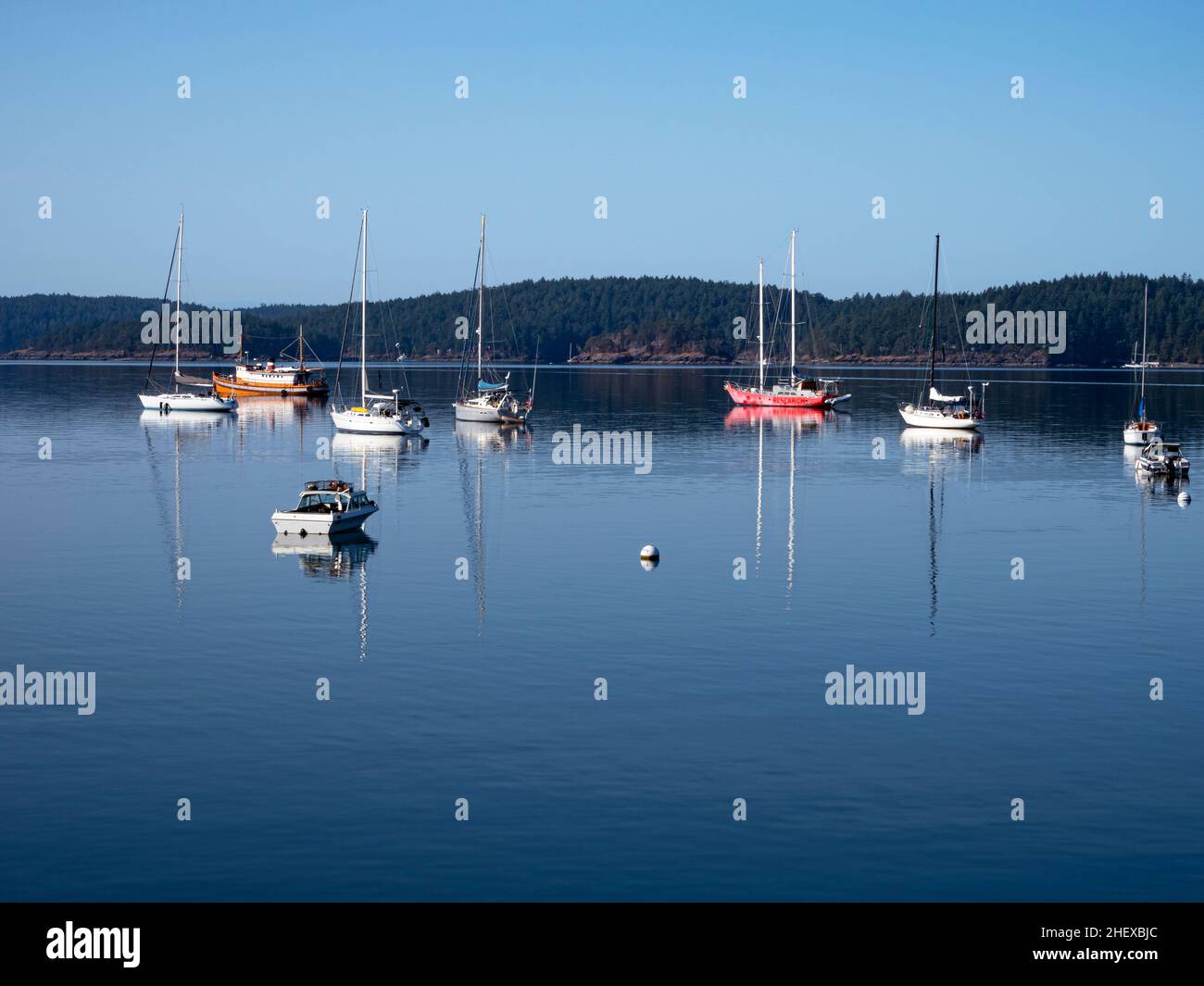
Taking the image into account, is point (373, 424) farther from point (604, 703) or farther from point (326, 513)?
point (604, 703)

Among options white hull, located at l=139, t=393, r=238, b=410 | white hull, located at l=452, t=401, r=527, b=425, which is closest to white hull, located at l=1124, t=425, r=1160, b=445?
white hull, located at l=452, t=401, r=527, b=425

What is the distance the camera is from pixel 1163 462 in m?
110

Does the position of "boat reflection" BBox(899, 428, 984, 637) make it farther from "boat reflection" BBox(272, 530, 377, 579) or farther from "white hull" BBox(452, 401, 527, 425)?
"white hull" BBox(452, 401, 527, 425)

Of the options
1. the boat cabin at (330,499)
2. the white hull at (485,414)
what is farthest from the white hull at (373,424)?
the boat cabin at (330,499)

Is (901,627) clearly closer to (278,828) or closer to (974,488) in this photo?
(278,828)

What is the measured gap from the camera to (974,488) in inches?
3999

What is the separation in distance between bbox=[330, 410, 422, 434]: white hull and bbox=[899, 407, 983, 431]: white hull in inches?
2168

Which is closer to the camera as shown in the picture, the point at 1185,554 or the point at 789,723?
the point at 789,723

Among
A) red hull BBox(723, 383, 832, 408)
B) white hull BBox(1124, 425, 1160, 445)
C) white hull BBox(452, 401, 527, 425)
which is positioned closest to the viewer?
white hull BBox(1124, 425, 1160, 445)

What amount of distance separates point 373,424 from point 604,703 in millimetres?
100748

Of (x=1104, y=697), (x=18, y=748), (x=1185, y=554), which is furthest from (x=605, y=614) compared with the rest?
(x=1185, y=554)

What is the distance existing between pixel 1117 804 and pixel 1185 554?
41652mm

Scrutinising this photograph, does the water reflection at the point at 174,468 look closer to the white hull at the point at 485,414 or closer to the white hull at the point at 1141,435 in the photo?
the white hull at the point at 485,414

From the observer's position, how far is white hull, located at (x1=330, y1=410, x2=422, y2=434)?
140125mm
